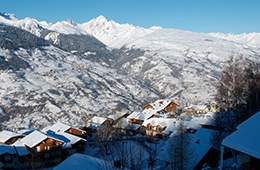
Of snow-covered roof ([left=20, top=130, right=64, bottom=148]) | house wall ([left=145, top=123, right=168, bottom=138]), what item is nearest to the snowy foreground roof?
snow-covered roof ([left=20, top=130, right=64, bottom=148])

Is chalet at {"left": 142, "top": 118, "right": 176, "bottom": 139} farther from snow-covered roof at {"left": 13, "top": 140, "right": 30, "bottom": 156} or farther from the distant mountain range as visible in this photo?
the distant mountain range

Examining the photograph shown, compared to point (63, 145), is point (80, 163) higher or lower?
higher

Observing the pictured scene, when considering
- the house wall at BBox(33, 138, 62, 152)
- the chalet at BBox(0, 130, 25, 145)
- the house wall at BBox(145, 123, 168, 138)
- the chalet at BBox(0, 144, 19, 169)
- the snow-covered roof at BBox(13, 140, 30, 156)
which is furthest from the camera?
the house wall at BBox(145, 123, 168, 138)

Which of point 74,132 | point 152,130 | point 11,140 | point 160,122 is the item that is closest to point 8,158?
point 11,140

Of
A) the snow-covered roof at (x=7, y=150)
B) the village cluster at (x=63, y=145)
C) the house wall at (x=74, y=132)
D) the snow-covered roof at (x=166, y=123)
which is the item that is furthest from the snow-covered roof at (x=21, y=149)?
the snow-covered roof at (x=166, y=123)

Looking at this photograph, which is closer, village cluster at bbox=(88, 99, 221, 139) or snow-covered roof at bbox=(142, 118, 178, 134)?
village cluster at bbox=(88, 99, 221, 139)

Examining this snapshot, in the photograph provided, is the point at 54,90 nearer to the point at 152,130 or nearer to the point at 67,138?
the point at 152,130

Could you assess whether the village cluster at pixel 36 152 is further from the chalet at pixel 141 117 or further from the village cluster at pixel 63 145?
the chalet at pixel 141 117
